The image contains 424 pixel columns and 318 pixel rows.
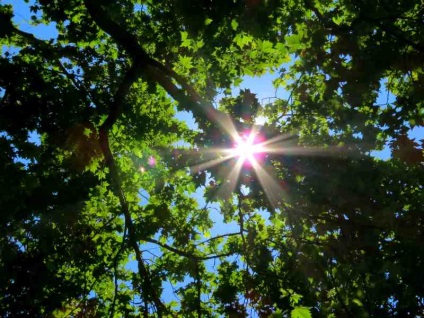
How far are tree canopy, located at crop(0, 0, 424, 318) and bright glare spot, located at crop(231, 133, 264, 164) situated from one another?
4cm

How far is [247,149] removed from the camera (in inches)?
233

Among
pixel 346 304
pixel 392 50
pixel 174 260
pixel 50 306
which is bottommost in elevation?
pixel 346 304

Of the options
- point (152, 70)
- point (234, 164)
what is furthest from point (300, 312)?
point (152, 70)

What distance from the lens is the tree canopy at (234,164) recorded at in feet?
17.9

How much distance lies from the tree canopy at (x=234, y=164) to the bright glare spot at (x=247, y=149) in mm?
39

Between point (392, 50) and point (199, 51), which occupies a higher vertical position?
point (199, 51)

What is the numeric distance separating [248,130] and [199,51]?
124 inches

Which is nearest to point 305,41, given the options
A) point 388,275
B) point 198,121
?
point 198,121

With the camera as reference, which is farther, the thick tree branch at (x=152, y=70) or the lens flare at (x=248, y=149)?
the thick tree branch at (x=152, y=70)

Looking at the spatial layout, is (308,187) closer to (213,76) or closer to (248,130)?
(248,130)

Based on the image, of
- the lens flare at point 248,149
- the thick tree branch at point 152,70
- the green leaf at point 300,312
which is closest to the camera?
the green leaf at point 300,312

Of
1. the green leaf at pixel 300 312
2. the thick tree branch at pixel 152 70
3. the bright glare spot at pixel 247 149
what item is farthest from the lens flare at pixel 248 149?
the green leaf at pixel 300 312

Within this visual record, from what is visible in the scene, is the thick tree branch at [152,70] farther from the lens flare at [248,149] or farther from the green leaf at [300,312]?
the green leaf at [300,312]

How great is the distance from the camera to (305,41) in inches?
257
